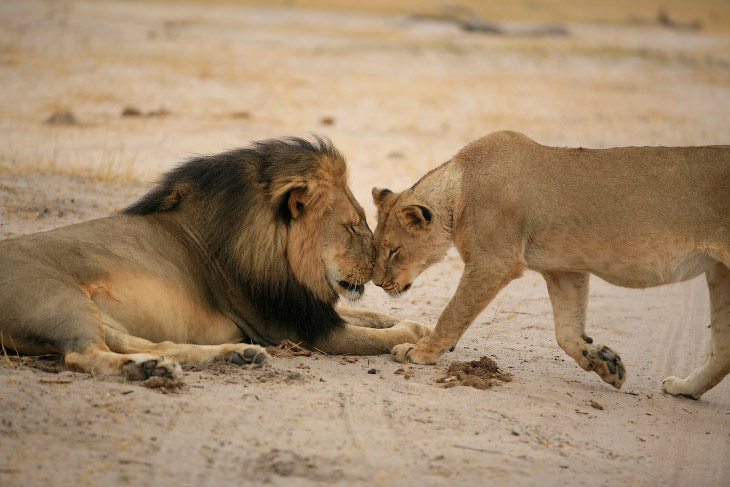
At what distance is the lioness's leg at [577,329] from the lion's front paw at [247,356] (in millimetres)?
1668

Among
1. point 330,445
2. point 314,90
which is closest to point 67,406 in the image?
point 330,445

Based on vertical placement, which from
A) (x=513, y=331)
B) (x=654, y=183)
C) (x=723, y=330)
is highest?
(x=654, y=183)

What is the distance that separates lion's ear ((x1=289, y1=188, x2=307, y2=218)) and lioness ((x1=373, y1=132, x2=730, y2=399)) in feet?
1.85

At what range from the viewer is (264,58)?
19.4 metres

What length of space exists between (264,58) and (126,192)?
40.3ft

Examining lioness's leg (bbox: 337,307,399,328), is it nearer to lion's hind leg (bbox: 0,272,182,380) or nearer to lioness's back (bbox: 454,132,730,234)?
lioness's back (bbox: 454,132,730,234)

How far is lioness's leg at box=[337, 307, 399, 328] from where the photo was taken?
5.14 m

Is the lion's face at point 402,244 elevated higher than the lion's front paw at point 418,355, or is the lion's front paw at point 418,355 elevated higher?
the lion's face at point 402,244

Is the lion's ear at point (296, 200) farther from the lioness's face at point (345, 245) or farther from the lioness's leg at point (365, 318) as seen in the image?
the lioness's leg at point (365, 318)

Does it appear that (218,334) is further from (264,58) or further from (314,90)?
(264,58)

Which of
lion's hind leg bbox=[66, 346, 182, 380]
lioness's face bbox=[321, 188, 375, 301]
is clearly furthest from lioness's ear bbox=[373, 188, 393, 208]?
lion's hind leg bbox=[66, 346, 182, 380]

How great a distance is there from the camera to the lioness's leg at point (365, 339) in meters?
4.66

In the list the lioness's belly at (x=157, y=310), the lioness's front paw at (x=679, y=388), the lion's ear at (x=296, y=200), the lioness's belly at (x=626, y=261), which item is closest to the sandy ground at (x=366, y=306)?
the lioness's front paw at (x=679, y=388)

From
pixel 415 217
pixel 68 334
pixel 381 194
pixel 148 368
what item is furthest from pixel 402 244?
pixel 68 334
